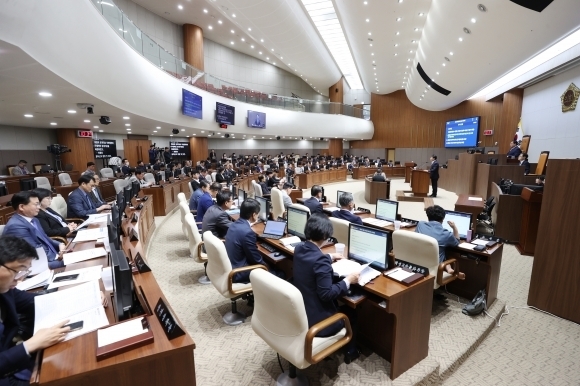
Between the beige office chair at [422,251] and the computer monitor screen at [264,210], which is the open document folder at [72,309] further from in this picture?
the computer monitor screen at [264,210]

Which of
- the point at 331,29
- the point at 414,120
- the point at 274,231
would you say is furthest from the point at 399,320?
the point at 414,120

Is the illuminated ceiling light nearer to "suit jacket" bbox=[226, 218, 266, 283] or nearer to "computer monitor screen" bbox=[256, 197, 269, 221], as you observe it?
"computer monitor screen" bbox=[256, 197, 269, 221]

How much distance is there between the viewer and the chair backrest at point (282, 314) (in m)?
1.82

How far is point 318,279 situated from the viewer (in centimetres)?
209

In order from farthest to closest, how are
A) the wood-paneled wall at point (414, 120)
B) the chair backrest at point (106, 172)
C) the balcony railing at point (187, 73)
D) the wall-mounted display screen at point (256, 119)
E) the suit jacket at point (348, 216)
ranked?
the wood-paneled wall at point (414, 120) → the wall-mounted display screen at point (256, 119) → the chair backrest at point (106, 172) → the balcony railing at point (187, 73) → the suit jacket at point (348, 216)

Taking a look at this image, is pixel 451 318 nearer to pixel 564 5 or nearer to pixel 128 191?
pixel 128 191

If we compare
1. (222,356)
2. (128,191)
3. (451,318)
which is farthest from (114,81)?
(451,318)

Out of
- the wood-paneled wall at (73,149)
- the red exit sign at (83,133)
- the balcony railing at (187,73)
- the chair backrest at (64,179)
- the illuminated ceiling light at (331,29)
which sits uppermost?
the illuminated ceiling light at (331,29)

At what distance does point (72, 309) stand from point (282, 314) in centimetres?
130

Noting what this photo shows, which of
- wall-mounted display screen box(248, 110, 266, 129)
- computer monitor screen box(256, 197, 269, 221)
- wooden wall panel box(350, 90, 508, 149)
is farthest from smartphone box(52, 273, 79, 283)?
wooden wall panel box(350, 90, 508, 149)

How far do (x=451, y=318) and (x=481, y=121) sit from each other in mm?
18601

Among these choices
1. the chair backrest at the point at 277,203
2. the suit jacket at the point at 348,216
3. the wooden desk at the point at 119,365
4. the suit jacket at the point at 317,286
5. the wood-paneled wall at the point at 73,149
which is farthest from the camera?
the wood-paneled wall at the point at 73,149

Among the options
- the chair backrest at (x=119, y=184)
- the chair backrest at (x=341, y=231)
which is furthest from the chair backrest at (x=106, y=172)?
the chair backrest at (x=341, y=231)

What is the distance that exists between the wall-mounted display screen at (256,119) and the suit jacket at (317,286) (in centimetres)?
1426
